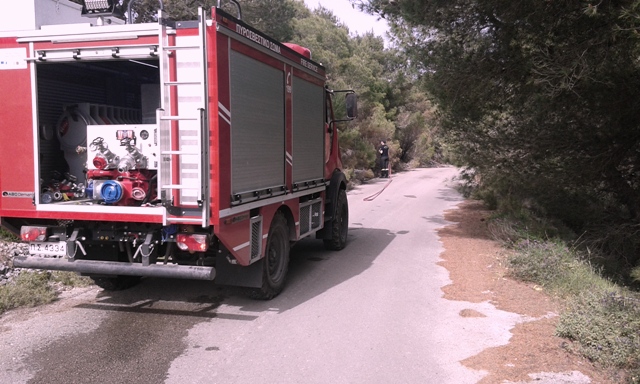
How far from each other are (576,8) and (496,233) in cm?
482

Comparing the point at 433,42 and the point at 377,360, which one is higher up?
the point at 433,42

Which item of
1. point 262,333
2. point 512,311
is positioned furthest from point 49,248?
point 512,311

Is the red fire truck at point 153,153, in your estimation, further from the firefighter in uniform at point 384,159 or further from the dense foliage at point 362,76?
the firefighter in uniform at point 384,159

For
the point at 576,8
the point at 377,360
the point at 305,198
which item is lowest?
the point at 377,360

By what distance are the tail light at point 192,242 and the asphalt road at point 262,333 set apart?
918 mm

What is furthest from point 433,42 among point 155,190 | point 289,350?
point 289,350

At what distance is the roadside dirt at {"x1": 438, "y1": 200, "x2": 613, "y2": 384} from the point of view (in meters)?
4.78

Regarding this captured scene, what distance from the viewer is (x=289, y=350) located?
5359 millimetres

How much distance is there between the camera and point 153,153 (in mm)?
Result: 6145

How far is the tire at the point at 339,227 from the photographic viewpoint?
32.9 feet

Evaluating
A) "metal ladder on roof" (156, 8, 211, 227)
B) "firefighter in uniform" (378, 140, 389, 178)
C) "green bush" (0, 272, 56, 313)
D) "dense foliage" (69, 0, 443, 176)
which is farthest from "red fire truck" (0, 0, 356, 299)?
"firefighter in uniform" (378, 140, 389, 178)

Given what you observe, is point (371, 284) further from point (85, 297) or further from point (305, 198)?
point (85, 297)

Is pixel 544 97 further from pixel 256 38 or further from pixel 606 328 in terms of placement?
pixel 256 38

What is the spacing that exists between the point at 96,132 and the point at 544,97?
22.8 feet
